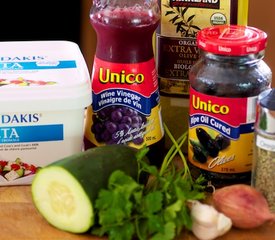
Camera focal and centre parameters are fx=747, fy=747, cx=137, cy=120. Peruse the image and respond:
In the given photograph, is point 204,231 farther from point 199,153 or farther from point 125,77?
point 125,77

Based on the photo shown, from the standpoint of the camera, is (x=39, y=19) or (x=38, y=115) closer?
(x=38, y=115)

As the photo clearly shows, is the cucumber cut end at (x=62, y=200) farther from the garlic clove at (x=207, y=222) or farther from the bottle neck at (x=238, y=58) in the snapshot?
the bottle neck at (x=238, y=58)

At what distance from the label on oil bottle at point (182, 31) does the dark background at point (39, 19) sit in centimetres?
85

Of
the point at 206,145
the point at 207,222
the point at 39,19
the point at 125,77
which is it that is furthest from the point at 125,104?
the point at 39,19

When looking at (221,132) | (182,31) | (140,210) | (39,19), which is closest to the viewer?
(140,210)

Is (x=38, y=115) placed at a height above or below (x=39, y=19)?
above

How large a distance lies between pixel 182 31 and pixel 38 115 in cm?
28

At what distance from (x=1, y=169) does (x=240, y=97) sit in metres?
0.38

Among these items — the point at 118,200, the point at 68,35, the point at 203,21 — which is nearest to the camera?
the point at 118,200

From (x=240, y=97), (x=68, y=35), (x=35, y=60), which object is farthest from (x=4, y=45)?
(x=68, y=35)

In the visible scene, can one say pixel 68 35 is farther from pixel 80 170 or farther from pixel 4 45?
pixel 80 170

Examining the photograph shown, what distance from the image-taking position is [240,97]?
1076mm

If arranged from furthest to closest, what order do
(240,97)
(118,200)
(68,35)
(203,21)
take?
(68,35), (203,21), (240,97), (118,200)

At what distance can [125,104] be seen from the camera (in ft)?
3.83
